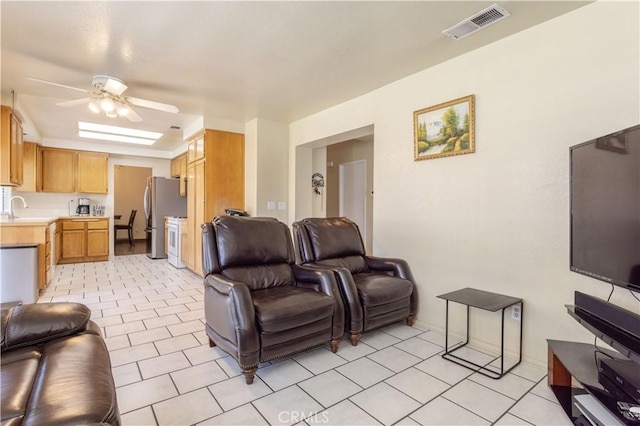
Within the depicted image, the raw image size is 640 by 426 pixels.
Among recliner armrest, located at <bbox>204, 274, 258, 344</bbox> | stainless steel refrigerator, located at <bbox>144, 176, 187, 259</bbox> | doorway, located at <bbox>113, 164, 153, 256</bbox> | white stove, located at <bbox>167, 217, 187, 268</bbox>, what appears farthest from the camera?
doorway, located at <bbox>113, 164, 153, 256</bbox>

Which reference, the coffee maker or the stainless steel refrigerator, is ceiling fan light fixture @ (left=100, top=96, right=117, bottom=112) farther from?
the coffee maker

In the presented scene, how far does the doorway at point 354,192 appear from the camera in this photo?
6.27 m

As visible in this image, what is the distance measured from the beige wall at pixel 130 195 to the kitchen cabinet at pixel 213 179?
4975 mm

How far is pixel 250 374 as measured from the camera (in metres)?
2.03

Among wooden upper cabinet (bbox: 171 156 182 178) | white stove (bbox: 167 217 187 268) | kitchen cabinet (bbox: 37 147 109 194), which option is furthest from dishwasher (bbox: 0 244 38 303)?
wooden upper cabinet (bbox: 171 156 182 178)

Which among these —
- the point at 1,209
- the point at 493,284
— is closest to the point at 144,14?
the point at 493,284

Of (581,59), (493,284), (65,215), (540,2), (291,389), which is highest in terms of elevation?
(540,2)

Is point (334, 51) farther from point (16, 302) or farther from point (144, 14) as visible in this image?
point (16, 302)

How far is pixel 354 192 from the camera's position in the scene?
252 inches

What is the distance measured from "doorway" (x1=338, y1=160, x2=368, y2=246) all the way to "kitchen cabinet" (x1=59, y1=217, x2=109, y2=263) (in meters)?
4.80

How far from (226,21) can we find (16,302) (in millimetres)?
3687

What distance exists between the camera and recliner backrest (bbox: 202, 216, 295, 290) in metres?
2.53

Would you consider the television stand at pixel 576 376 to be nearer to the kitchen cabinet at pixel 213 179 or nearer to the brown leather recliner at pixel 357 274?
the brown leather recliner at pixel 357 274

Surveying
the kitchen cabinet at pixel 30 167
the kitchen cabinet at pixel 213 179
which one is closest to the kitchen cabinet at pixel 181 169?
the kitchen cabinet at pixel 213 179
